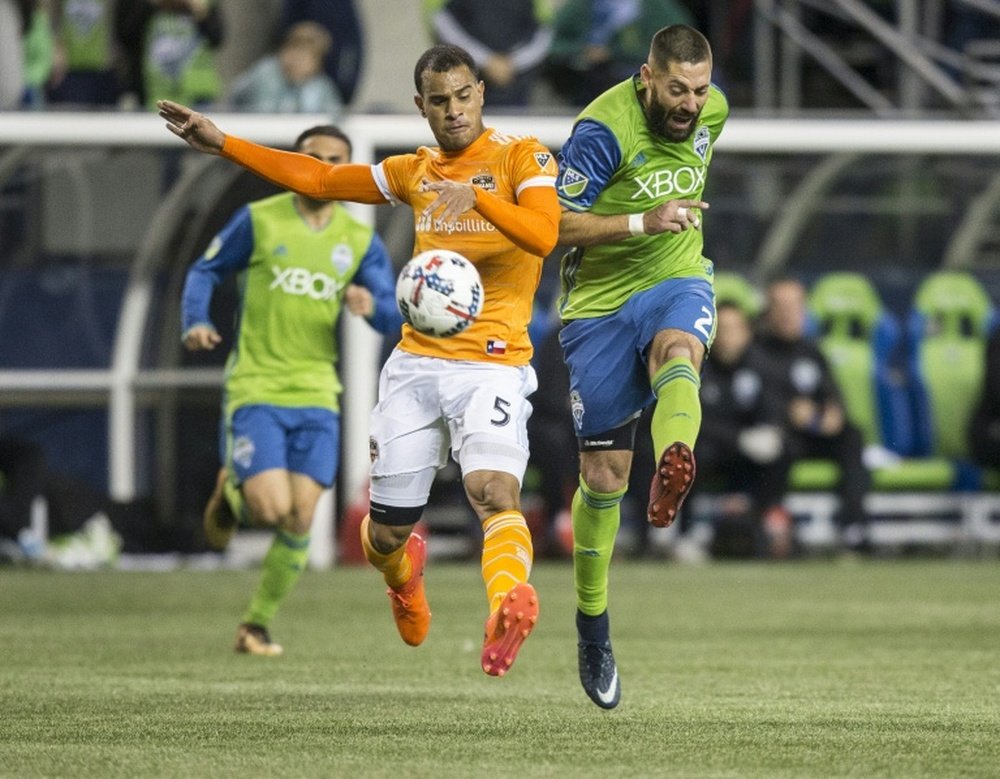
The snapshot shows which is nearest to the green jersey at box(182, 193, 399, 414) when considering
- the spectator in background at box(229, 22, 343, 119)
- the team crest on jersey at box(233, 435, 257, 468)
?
the team crest on jersey at box(233, 435, 257, 468)

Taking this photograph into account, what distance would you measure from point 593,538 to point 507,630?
3.91 feet

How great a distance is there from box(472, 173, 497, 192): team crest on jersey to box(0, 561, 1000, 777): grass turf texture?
1.70m

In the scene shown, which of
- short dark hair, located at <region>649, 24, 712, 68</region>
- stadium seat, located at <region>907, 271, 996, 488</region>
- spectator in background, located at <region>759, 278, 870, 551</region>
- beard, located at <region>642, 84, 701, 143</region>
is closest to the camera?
short dark hair, located at <region>649, 24, 712, 68</region>

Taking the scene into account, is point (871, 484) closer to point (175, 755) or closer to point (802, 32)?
point (802, 32)

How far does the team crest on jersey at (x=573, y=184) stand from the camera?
7129 mm

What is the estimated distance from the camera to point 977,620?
10.8m

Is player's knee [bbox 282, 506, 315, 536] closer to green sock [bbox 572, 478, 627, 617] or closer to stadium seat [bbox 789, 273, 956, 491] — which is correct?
green sock [bbox 572, 478, 627, 617]

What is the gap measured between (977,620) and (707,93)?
15.1ft

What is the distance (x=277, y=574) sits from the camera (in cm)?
948

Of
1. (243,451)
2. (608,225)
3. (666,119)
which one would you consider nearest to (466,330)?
(608,225)

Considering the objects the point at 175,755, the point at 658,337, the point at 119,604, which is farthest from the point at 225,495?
the point at 175,755

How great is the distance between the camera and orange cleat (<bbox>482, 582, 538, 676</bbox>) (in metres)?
6.15

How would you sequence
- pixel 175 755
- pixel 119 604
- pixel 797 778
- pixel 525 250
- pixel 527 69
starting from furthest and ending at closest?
1. pixel 527 69
2. pixel 119 604
3. pixel 525 250
4. pixel 175 755
5. pixel 797 778

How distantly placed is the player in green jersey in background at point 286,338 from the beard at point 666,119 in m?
2.57
